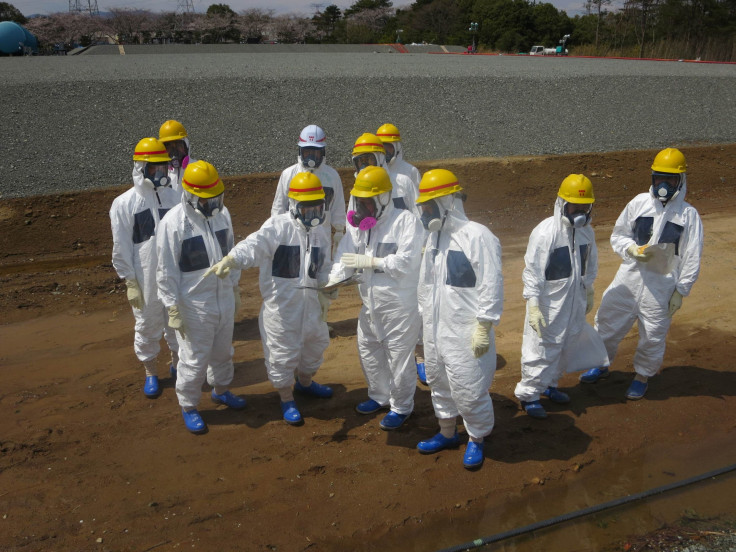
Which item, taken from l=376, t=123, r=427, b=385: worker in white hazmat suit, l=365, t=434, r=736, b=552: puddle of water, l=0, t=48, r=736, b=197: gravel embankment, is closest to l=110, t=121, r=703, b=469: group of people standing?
l=365, t=434, r=736, b=552: puddle of water

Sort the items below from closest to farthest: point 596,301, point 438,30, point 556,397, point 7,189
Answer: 1. point 556,397
2. point 596,301
3. point 7,189
4. point 438,30

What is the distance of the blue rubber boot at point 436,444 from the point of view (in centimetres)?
520

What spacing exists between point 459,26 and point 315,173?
1966 inches

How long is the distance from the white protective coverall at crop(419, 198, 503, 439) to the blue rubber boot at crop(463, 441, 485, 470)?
0.86ft

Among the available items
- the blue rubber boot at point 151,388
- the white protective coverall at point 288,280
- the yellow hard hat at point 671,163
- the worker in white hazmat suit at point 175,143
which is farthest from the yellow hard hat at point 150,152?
the yellow hard hat at point 671,163

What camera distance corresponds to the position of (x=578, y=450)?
539 cm


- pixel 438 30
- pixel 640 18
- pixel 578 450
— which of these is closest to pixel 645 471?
pixel 578 450


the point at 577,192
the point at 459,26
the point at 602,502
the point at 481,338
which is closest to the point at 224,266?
the point at 481,338

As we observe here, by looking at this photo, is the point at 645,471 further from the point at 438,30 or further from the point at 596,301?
the point at 438,30

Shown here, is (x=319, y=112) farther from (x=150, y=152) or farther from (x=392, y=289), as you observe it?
(x=392, y=289)

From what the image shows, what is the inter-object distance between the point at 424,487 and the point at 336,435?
3.19 ft

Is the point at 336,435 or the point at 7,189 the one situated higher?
the point at 7,189

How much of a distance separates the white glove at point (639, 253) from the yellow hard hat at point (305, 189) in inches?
112

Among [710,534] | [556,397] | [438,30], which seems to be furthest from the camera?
[438,30]
